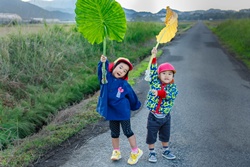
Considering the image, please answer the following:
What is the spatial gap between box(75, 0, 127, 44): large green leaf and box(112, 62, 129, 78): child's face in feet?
1.01

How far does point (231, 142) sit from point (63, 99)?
135 inches

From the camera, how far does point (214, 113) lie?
5.50 metres

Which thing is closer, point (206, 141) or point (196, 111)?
point (206, 141)

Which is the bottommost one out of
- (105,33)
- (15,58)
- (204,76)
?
(204,76)

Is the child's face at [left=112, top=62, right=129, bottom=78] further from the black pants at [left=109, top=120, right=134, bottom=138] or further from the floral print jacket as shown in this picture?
the black pants at [left=109, top=120, right=134, bottom=138]

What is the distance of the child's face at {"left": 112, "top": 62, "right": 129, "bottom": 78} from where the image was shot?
3299 millimetres

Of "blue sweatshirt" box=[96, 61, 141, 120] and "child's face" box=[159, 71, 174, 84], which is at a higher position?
"child's face" box=[159, 71, 174, 84]

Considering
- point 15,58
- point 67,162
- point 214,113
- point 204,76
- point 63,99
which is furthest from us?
point 204,76

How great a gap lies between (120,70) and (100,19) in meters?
0.59

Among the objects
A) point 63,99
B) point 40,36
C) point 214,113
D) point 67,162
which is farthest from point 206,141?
point 40,36

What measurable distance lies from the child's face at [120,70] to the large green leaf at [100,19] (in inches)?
12.1

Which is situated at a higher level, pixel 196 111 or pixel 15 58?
pixel 15 58

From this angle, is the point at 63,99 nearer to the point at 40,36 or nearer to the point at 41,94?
the point at 41,94

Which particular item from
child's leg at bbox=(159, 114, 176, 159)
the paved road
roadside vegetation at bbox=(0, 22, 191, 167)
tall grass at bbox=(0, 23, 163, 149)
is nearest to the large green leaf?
child's leg at bbox=(159, 114, 176, 159)
